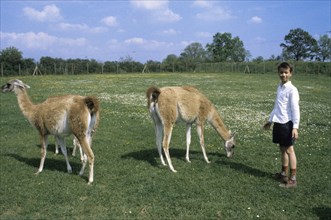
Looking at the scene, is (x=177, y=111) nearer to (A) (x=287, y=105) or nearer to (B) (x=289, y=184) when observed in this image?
(A) (x=287, y=105)

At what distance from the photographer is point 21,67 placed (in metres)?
→ 59.9

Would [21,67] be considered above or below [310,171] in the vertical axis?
above

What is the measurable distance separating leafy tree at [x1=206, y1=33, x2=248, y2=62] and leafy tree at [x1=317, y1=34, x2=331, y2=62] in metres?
23.5

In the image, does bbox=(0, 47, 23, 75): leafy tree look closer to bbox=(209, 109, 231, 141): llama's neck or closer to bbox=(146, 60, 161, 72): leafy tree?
bbox=(146, 60, 161, 72): leafy tree

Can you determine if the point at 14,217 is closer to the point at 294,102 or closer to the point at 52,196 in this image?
the point at 52,196

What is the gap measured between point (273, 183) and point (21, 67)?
58894mm

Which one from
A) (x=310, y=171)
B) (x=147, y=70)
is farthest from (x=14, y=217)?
(x=147, y=70)

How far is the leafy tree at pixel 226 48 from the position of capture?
114m

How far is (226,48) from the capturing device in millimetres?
115250

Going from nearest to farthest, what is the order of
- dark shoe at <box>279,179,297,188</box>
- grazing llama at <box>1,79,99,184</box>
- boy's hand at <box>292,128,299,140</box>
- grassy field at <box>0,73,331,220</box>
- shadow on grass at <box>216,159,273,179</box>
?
grassy field at <box>0,73,331,220</box> < boy's hand at <box>292,128,299,140</box> < dark shoe at <box>279,179,297,188</box> < grazing llama at <box>1,79,99,184</box> < shadow on grass at <box>216,159,273,179</box>

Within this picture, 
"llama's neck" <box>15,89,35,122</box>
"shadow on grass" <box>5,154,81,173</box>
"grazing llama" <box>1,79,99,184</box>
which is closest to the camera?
"grazing llama" <box>1,79,99,184</box>

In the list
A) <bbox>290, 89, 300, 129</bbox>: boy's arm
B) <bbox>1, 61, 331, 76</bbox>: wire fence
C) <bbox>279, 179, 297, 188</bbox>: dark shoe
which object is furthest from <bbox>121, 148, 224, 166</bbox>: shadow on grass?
<bbox>1, 61, 331, 76</bbox>: wire fence

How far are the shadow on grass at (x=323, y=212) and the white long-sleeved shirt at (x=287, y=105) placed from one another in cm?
174

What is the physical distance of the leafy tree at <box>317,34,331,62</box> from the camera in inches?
4299
